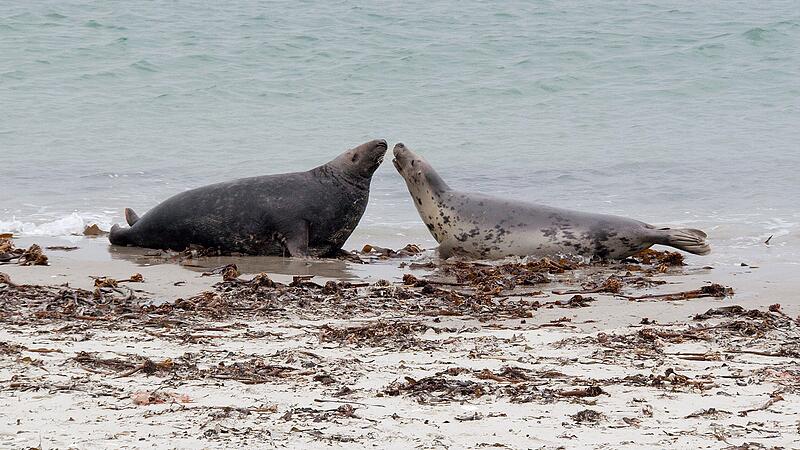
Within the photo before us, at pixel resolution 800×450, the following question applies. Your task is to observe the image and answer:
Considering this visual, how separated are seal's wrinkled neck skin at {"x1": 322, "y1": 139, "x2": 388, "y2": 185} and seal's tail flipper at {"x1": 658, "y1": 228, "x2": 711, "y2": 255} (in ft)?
6.78

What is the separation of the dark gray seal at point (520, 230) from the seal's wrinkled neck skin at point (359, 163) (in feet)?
0.85

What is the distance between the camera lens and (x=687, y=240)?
7.64 metres

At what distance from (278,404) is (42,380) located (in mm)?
818

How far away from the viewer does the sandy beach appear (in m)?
3.29

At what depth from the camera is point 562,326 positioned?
519 centimetres

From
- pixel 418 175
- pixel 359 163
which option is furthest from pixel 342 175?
pixel 418 175

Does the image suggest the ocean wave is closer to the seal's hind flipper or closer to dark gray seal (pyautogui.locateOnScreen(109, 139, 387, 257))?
the seal's hind flipper

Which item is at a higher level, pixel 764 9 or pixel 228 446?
pixel 764 9

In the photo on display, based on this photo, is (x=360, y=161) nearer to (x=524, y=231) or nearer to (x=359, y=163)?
(x=359, y=163)

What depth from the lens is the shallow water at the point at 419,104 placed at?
1091 cm

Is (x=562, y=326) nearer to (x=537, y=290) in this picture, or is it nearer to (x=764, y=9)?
(x=537, y=290)

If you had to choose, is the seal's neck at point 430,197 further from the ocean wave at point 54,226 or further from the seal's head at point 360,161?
the ocean wave at point 54,226

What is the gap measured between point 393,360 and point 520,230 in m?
3.72

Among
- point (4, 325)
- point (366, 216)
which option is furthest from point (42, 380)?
point (366, 216)
